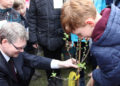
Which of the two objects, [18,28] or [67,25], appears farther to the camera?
[18,28]

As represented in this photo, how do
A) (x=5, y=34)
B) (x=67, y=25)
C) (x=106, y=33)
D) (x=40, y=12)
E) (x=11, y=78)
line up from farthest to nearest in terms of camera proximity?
1. (x=40, y=12)
2. (x=11, y=78)
3. (x=5, y=34)
4. (x=67, y=25)
5. (x=106, y=33)

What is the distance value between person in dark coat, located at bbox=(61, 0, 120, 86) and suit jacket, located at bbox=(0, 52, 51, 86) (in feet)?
2.52

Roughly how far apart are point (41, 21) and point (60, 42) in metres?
0.42

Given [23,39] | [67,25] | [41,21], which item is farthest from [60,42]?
[67,25]

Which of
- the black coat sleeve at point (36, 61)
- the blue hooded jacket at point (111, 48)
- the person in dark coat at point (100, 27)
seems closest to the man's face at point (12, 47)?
the black coat sleeve at point (36, 61)

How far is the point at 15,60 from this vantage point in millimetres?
1879

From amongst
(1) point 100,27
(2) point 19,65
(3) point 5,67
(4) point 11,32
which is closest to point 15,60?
(2) point 19,65

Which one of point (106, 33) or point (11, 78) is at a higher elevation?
point (106, 33)

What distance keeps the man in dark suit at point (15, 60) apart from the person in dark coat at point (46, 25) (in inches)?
23.7

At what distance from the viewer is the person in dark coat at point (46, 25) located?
2.60 meters

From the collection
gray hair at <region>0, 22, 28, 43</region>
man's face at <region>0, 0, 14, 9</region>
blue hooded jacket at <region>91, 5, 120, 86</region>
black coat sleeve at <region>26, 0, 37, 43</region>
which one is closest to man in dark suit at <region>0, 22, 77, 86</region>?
gray hair at <region>0, 22, 28, 43</region>

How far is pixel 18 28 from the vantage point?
65.4 inches

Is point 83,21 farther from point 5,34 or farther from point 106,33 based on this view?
point 5,34

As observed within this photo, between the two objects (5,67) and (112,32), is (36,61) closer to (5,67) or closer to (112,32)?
(5,67)
